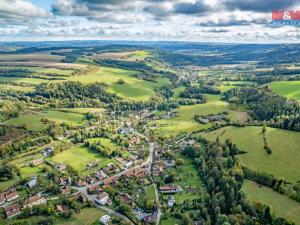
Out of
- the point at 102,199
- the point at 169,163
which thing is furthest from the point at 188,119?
the point at 102,199

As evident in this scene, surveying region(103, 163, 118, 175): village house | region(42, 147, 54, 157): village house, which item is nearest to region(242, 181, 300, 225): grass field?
region(103, 163, 118, 175): village house

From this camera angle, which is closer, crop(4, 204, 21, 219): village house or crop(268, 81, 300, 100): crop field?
crop(4, 204, 21, 219): village house

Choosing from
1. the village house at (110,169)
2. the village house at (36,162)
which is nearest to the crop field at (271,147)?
the village house at (110,169)

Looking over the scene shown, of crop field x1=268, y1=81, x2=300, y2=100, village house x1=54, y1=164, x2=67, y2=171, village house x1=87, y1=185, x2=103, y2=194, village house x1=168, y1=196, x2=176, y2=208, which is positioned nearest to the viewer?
village house x1=168, y1=196, x2=176, y2=208

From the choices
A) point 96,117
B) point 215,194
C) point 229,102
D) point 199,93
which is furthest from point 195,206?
point 199,93

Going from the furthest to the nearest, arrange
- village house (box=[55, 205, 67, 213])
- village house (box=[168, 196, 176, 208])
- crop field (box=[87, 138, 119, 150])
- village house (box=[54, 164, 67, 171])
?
crop field (box=[87, 138, 119, 150]), village house (box=[54, 164, 67, 171]), village house (box=[168, 196, 176, 208]), village house (box=[55, 205, 67, 213])

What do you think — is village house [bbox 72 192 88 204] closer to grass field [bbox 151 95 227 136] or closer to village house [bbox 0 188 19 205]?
village house [bbox 0 188 19 205]
